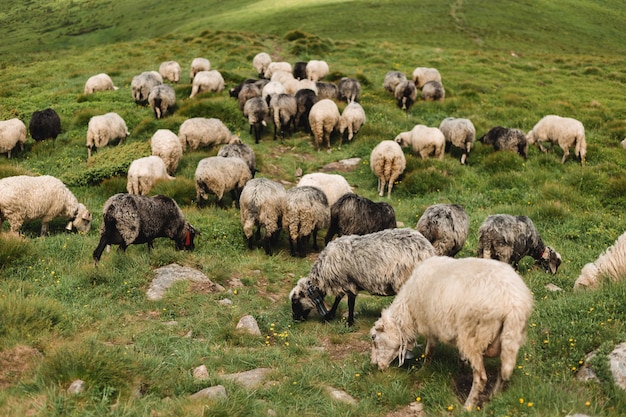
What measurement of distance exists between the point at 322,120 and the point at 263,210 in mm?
7741

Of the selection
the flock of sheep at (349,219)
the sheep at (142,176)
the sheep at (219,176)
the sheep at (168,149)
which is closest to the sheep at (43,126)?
the flock of sheep at (349,219)

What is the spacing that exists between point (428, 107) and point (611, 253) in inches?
587

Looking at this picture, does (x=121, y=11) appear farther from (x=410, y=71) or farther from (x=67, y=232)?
(x=67, y=232)

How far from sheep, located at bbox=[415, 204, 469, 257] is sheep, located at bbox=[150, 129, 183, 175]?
339 inches

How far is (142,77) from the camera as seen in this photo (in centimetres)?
2264

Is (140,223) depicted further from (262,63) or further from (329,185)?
(262,63)

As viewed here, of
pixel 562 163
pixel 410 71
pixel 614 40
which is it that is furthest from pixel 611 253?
pixel 614 40

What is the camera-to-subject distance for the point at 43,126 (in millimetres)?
18031

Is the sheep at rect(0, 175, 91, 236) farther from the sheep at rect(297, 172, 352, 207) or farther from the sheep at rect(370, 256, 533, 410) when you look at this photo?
the sheep at rect(370, 256, 533, 410)

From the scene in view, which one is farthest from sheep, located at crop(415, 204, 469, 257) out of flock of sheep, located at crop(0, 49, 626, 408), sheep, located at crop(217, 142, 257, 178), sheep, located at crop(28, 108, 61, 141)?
sheep, located at crop(28, 108, 61, 141)

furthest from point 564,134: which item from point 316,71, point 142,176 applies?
point 316,71

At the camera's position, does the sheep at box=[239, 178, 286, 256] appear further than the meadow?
Yes

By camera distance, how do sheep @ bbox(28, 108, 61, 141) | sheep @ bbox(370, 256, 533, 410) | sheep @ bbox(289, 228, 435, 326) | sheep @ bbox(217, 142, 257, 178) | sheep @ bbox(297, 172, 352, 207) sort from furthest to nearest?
sheep @ bbox(28, 108, 61, 141), sheep @ bbox(217, 142, 257, 178), sheep @ bbox(297, 172, 352, 207), sheep @ bbox(289, 228, 435, 326), sheep @ bbox(370, 256, 533, 410)

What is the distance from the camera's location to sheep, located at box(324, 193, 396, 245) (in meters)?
10.7
